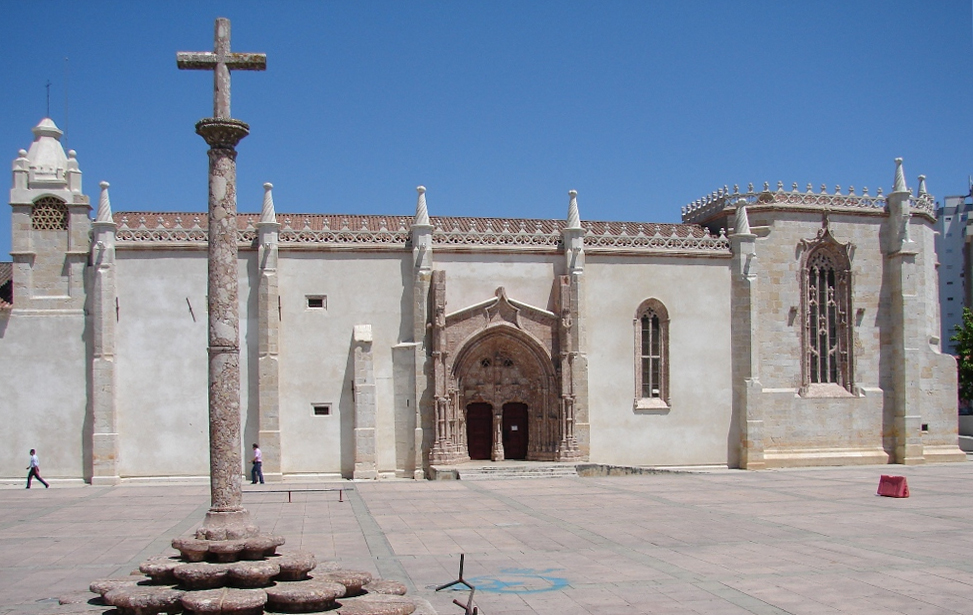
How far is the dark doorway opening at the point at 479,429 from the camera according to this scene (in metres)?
31.3

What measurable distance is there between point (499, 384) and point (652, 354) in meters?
5.31

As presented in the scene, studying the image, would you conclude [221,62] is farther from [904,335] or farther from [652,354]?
[904,335]

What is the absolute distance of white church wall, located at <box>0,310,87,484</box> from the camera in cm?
2808

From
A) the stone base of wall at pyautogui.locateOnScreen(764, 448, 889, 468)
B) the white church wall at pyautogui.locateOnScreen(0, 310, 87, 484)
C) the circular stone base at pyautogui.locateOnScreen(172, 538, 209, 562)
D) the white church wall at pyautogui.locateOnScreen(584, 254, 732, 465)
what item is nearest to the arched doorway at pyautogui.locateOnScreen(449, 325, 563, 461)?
the white church wall at pyautogui.locateOnScreen(584, 254, 732, 465)

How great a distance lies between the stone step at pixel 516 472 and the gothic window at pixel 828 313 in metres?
10.0

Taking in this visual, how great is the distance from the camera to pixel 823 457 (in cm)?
3253

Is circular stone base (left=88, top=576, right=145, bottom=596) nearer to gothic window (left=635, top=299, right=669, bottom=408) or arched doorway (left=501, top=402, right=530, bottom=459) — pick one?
arched doorway (left=501, top=402, right=530, bottom=459)

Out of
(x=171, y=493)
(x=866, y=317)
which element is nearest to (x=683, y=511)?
(x=171, y=493)

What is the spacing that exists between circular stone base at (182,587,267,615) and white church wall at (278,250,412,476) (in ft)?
63.2

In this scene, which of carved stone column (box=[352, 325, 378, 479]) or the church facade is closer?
the church facade

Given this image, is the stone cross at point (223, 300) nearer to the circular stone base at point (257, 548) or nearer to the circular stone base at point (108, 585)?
the circular stone base at point (257, 548)

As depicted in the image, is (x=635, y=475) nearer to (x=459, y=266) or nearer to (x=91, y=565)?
(x=459, y=266)

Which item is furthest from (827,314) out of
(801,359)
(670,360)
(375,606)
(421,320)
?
(375,606)

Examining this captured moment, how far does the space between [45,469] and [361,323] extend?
10.1m
